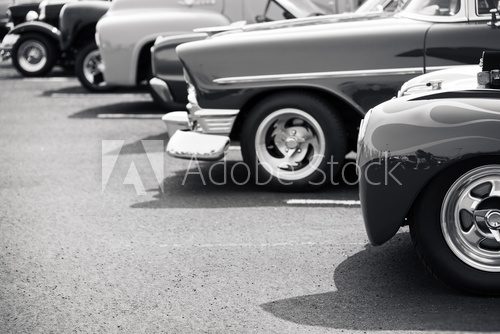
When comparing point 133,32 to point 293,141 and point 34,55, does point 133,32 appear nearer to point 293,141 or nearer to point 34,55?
point 293,141

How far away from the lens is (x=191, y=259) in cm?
593

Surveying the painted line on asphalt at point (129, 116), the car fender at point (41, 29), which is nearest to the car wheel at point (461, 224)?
the painted line on asphalt at point (129, 116)

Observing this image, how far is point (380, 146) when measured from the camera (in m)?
5.05

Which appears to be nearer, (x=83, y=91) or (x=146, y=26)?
(x=146, y=26)

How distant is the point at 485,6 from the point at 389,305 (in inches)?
120

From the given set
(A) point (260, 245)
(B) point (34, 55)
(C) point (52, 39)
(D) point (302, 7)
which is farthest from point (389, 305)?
(B) point (34, 55)

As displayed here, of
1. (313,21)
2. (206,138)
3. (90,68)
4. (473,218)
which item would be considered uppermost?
(313,21)

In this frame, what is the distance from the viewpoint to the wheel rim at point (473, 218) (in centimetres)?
496

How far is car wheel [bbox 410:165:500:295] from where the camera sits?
495 cm

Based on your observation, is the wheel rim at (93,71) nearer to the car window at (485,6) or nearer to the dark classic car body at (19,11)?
the dark classic car body at (19,11)

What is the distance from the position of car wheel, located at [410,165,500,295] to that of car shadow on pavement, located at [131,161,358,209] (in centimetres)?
246

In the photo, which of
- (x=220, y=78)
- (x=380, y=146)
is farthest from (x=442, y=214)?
(x=220, y=78)

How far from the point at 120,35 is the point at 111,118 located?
1020 mm

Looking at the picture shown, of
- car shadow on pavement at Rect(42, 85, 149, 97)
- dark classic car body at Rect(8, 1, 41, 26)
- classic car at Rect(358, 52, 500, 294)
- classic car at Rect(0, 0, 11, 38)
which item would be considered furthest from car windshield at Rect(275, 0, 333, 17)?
classic car at Rect(0, 0, 11, 38)
